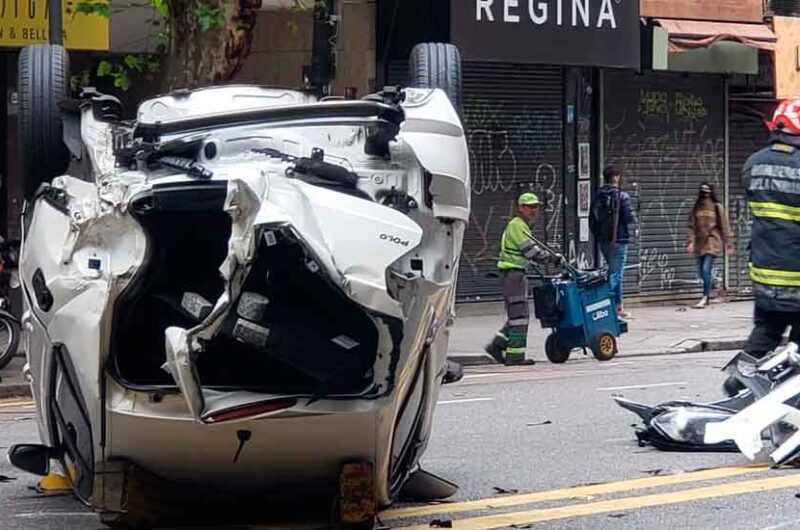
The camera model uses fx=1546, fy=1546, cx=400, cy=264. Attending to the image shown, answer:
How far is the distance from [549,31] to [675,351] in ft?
14.0

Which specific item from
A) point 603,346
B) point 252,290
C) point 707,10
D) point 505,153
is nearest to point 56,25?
point 603,346

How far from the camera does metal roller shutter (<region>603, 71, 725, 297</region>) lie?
70.4 ft

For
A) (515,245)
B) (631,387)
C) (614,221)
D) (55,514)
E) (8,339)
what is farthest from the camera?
(614,221)

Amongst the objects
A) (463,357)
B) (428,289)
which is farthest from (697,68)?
(428,289)

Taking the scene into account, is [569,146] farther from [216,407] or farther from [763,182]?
[216,407]

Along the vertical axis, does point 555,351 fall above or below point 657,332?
above

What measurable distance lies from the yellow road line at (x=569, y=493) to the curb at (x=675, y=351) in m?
7.37

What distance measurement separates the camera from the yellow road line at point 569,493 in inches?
279

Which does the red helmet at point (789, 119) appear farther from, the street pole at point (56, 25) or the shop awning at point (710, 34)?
the shop awning at point (710, 34)

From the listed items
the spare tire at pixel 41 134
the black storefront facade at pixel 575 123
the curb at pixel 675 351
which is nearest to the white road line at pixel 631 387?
the curb at pixel 675 351

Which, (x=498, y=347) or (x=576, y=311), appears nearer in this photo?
(x=576, y=311)

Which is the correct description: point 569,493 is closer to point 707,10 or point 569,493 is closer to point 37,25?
point 37,25

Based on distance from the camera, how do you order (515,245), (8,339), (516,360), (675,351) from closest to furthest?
(8,339) → (515,245) → (516,360) → (675,351)

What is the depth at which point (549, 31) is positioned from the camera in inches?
732
